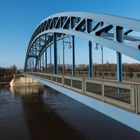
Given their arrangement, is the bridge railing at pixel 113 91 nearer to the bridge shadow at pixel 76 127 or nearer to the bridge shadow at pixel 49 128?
the bridge shadow at pixel 76 127

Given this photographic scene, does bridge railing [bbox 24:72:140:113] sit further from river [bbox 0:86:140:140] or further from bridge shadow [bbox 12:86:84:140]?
bridge shadow [bbox 12:86:84:140]

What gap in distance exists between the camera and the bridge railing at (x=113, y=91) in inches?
293

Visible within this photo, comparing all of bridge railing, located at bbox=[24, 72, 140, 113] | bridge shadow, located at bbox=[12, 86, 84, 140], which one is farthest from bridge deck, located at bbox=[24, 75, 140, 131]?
bridge shadow, located at bbox=[12, 86, 84, 140]

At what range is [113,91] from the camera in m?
9.46

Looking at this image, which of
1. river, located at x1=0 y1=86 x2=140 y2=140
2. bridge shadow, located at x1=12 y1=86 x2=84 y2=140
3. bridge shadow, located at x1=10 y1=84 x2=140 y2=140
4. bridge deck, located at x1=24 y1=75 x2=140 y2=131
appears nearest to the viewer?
bridge deck, located at x1=24 y1=75 x2=140 y2=131

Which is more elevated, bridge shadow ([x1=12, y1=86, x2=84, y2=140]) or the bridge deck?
the bridge deck

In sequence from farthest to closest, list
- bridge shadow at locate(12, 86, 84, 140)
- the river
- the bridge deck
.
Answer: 1. bridge shadow at locate(12, 86, 84, 140)
2. the river
3. the bridge deck

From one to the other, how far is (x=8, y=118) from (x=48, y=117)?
3.77 metres

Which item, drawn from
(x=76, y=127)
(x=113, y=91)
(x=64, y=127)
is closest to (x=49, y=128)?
(x=64, y=127)

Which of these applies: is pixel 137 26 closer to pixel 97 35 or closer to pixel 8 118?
pixel 97 35

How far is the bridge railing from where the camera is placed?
7.45 m

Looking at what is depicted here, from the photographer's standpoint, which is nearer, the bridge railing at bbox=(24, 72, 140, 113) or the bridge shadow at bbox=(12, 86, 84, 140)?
the bridge railing at bbox=(24, 72, 140, 113)

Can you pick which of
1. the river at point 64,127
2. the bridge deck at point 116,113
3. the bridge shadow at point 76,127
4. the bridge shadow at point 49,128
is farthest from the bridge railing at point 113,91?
the bridge shadow at point 49,128

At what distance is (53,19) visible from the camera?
1041 inches
